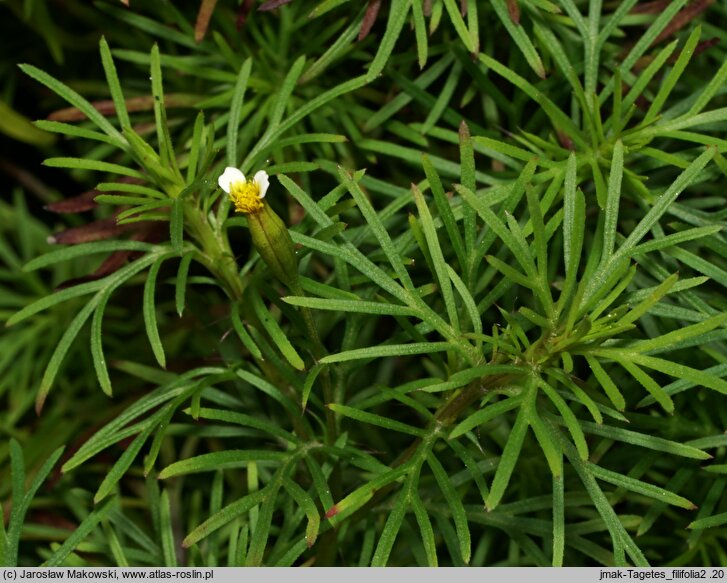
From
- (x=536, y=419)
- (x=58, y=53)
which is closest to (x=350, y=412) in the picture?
(x=536, y=419)

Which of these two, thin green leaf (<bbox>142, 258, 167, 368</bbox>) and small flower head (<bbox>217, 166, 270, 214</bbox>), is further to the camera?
thin green leaf (<bbox>142, 258, 167, 368</bbox>)

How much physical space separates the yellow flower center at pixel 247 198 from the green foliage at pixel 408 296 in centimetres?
9

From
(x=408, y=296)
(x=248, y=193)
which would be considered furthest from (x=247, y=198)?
(x=408, y=296)

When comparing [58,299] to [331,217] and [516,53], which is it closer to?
[331,217]

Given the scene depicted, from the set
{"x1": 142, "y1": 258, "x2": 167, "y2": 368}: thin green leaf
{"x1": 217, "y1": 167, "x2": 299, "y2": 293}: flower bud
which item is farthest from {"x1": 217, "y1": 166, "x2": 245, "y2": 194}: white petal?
{"x1": 142, "y1": 258, "x2": 167, "y2": 368}: thin green leaf

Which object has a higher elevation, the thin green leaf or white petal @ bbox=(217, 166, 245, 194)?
white petal @ bbox=(217, 166, 245, 194)

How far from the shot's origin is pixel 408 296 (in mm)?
1051

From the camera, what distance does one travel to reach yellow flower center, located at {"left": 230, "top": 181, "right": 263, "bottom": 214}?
965 millimetres

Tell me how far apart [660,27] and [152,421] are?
0.86 metres

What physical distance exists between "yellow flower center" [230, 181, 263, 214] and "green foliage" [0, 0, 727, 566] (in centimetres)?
9

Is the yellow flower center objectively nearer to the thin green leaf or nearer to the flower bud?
the flower bud

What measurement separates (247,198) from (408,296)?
228mm

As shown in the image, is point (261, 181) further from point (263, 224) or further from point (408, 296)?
point (408, 296)

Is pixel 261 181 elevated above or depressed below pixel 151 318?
above
